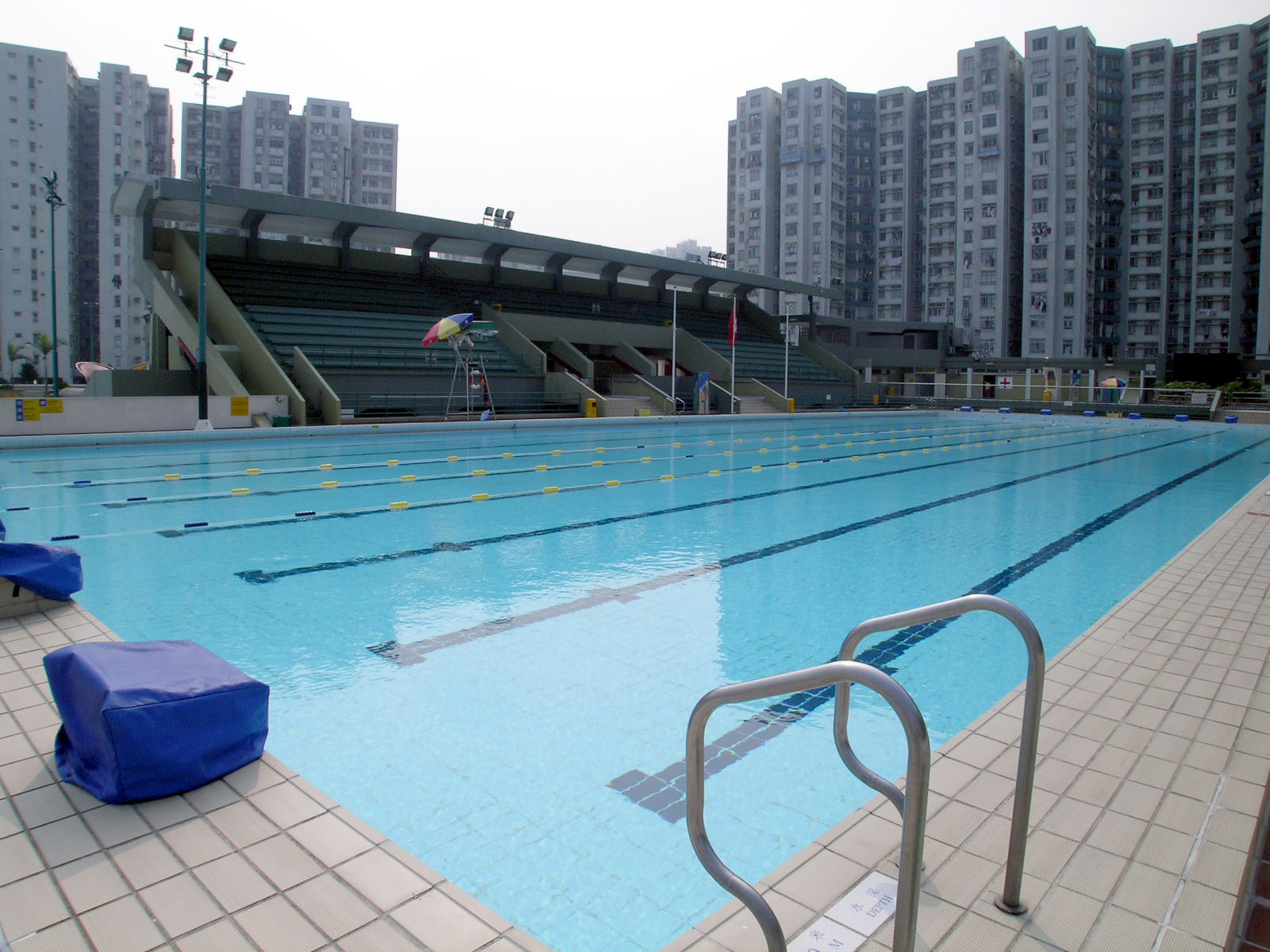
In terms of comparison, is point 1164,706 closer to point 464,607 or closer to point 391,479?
point 464,607

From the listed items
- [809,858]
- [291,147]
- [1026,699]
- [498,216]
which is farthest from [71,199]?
[1026,699]

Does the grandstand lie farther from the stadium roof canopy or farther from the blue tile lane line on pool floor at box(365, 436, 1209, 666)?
the blue tile lane line on pool floor at box(365, 436, 1209, 666)

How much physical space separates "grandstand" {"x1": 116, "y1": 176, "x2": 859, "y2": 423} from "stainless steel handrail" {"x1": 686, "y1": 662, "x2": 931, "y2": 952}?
2100cm

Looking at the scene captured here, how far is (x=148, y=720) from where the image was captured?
2656 mm

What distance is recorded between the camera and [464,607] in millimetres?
5672

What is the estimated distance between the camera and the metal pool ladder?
5.61 ft

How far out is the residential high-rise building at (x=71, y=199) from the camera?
72750 mm

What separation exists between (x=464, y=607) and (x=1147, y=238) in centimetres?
7894

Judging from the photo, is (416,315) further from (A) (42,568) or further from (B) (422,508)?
(A) (42,568)

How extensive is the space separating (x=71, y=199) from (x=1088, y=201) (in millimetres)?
96161

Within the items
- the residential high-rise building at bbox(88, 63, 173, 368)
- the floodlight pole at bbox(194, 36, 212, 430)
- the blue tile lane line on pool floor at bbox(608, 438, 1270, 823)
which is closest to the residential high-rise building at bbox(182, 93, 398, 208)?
the residential high-rise building at bbox(88, 63, 173, 368)

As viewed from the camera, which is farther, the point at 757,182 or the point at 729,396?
the point at 757,182

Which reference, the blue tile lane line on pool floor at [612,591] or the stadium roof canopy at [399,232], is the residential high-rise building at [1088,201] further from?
the blue tile lane line on pool floor at [612,591]

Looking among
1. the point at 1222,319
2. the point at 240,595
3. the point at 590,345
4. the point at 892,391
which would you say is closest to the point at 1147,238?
the point at 1222,319
